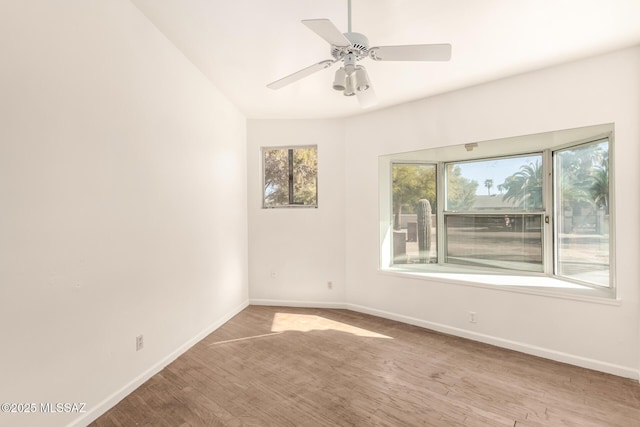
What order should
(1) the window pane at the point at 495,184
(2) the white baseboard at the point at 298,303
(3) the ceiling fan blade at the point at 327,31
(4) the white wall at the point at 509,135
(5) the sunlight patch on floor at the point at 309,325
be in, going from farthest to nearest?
(2) the white baseboard at the point at 298,303 < (1) the window pane at the point at 495,184 < (5) the sunlight patch on floor at the point at 309,325 < (4) the white wall at the point at 509,135 < (3) the ceiling fan blade at the point at 327,31

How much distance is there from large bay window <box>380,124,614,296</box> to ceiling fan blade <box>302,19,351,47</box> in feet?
7.99

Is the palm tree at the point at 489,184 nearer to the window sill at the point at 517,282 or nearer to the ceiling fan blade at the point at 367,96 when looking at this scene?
the window sill at the point at 517,282

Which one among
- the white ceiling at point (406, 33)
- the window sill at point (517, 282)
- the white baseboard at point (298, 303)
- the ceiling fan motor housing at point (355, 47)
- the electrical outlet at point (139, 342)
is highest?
the white ceiling at point (406, 33)

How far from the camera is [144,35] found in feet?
7.93

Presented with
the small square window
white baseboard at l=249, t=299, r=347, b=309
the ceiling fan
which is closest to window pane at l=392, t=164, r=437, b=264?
white baseboard at l=249, t=299, r=347, b=309

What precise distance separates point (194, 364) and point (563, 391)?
298cm

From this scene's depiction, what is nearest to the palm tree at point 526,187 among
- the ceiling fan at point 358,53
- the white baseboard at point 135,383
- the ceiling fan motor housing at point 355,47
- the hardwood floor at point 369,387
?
the hardwood floor at point 369,387

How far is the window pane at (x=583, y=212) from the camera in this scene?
298 centimetres

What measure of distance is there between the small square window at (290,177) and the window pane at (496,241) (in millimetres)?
1997

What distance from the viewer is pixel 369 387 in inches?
96.0

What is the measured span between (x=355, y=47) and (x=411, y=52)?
33 cm

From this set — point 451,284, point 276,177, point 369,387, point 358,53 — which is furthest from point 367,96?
point 276,177

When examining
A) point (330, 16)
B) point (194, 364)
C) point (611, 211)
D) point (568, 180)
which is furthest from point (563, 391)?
point (330, 16)

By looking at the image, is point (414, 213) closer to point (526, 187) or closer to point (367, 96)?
point (526, 187)
